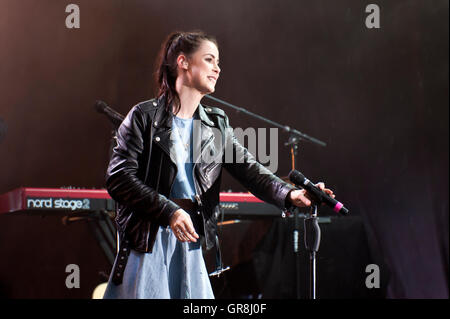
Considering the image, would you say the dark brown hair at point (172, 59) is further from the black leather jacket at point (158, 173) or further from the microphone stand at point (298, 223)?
the microphone stand at point (298, 223)

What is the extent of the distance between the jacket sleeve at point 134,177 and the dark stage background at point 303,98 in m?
2.40

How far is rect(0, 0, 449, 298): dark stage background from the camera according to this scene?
4598 millimetres

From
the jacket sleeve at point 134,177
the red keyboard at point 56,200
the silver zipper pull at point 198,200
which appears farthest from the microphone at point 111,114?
the silver zipper pull at point 198,200

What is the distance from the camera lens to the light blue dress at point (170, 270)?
200 centimetres

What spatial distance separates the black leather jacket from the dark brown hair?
0.23ft

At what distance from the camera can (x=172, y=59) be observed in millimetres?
2389

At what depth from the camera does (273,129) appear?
13.8ft

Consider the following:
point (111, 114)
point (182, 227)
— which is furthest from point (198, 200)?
point (111, 114)

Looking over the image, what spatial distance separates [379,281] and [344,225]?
2.09 feet

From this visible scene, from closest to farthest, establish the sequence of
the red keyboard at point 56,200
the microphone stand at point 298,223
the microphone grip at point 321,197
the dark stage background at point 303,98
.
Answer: the microphone grip at point 321,197 → the microphone stand at point 298,223 → the red keyboard at point 56,200 → the dark stage background at point 303,98

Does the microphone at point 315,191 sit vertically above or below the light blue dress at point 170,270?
above

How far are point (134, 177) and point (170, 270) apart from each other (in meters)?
0.39

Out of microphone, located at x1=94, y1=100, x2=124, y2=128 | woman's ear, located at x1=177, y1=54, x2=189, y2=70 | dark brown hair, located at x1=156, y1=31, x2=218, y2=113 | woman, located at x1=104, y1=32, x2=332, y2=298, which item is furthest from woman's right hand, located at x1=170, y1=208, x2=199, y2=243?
microphone, located at x1=94, y1=100, x2=124, y2=128

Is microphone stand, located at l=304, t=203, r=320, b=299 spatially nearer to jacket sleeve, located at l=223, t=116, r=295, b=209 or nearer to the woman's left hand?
the woman's left hand
